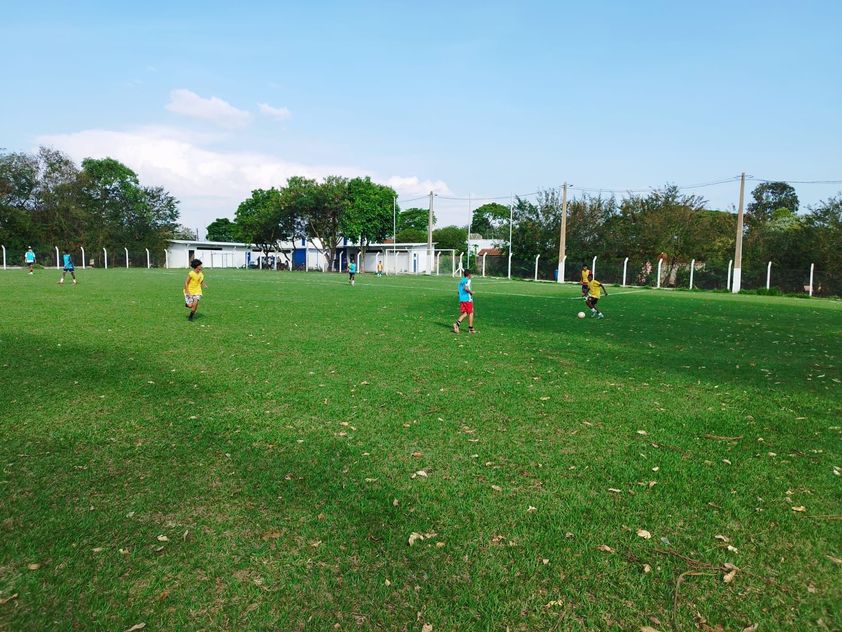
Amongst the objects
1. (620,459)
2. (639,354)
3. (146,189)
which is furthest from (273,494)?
(146,189)

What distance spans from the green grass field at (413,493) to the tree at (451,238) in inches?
3170

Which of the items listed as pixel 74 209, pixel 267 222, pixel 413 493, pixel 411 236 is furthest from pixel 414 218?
pixel 413 493

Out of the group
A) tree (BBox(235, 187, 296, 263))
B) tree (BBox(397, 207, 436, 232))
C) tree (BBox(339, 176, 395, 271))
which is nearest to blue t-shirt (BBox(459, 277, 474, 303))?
tree (BBox(339, 176, 395, 271))

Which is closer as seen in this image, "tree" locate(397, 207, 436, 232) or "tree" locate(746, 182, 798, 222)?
"tree" locate(746, 182, 798, 222)

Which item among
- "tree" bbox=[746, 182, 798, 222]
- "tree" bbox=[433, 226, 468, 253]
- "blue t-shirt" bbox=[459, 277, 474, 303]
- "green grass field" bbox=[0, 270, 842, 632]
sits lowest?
"green grass field" bbox=[0, 270, 842, 632]

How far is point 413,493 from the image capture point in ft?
15.0

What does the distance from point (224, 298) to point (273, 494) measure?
63.4 ft

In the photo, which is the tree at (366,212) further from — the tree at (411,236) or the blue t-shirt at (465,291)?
the blue t-shirt at (465,291)

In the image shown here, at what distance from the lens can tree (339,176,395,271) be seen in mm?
61656

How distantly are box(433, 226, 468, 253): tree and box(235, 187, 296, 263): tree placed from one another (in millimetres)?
26896

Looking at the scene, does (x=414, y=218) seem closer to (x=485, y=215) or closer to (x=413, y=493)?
(x=485, y=215)

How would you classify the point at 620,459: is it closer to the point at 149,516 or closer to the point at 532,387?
the point at 532,387

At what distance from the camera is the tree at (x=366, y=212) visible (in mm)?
61656

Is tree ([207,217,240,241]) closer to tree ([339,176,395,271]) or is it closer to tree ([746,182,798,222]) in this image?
tree ([339,176,395,271])
